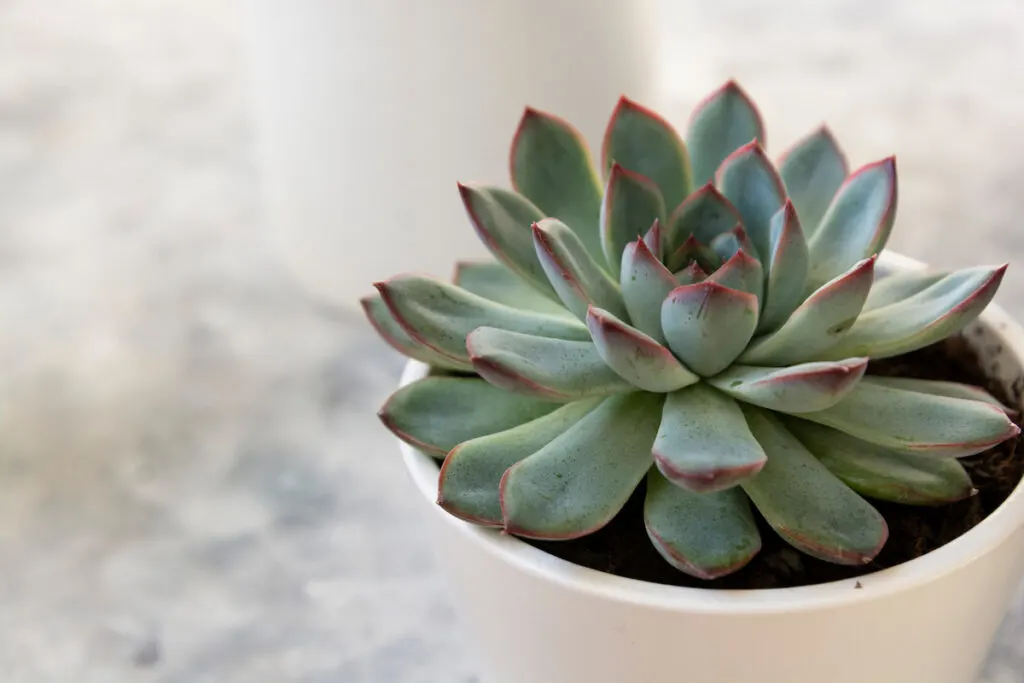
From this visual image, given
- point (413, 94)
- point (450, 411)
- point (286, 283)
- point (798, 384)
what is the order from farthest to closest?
1. point (286, 283)
2. point (413, 94)
3. point (450, 411)
4. point (798, 384)

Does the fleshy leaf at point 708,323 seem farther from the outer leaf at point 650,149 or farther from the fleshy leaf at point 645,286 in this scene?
the outer leaf at point 650,149

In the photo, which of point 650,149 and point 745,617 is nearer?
point 745,617

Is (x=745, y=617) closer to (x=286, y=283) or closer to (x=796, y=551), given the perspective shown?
(x=796, y=551)

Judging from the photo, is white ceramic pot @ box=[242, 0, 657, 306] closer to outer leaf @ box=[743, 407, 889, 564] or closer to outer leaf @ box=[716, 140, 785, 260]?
outer leaf @ box=[716, 140, 785, 260]

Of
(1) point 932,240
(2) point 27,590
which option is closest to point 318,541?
(2) point 27,590

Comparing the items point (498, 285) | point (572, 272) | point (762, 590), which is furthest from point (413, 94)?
point (762, 590)

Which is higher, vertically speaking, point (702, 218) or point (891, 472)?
point (702, 218)

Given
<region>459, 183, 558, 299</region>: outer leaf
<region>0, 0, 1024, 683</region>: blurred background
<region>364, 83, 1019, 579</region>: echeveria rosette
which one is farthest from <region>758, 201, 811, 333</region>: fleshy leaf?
<region>0, 0, 1024, 683</region>: blurred background
